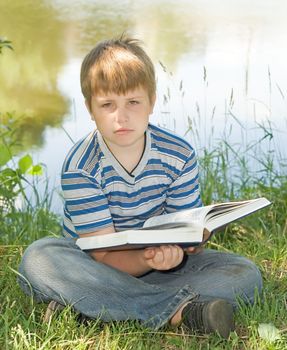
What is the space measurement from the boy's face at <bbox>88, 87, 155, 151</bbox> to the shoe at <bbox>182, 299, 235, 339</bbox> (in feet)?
2.02

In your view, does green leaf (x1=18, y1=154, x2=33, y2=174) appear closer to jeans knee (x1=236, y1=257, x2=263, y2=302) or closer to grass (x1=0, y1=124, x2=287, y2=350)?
grass (x1=0, y1=124, x2=287, y2=350)

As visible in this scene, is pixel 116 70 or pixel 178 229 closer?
pixel 178 229

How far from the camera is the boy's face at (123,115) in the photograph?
3.09 m

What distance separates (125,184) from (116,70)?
415 mm

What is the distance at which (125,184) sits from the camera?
3.24 meters

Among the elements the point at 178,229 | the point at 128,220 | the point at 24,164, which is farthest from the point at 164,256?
the point at 24,164

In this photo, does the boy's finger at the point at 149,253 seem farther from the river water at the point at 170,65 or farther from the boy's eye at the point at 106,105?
the river water at the point at 170,65

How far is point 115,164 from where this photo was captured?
3.24 metres

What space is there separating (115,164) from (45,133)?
9.97ft

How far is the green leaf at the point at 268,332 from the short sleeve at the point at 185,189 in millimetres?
544

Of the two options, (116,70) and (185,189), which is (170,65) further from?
(116,70)

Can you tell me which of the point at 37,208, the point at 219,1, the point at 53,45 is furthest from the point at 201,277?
the point at 219,1

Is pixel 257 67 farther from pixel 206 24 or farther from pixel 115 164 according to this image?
pixel 115 164

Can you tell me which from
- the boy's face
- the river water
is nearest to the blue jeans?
the boy's face
